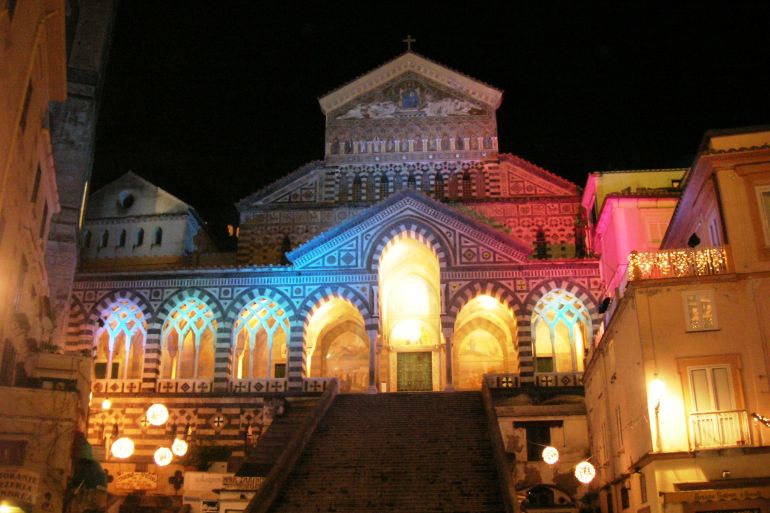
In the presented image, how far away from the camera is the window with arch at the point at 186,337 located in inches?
1337

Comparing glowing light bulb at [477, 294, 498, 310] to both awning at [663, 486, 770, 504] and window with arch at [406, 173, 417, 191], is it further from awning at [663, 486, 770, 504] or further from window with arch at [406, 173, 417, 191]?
awning at [663, 486, 770, 504]

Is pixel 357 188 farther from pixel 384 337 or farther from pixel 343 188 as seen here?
pixel 384 337

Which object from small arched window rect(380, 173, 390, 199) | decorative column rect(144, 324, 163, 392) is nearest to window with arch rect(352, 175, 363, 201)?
small arched window rect(380, 173, 390, 199)

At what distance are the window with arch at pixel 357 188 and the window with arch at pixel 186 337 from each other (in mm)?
9678

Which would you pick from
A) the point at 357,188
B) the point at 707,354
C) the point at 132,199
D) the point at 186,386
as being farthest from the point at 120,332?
the point at 707,354

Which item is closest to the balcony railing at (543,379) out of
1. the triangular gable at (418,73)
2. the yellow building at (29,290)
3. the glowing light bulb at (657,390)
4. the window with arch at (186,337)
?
the window with arch at (186,337)

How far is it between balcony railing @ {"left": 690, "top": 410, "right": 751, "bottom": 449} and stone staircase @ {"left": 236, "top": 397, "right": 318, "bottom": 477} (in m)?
12.9

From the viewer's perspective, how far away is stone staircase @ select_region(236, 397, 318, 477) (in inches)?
966

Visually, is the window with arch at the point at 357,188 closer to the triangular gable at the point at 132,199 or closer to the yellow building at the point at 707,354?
the triangular gable at the point at 132,199

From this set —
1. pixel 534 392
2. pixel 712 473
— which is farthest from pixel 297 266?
pixel 712 473

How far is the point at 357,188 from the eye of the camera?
3928cm

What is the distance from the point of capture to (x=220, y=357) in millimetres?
33000

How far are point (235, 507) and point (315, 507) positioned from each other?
3.62 metres

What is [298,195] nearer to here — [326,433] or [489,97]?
[489,97]
